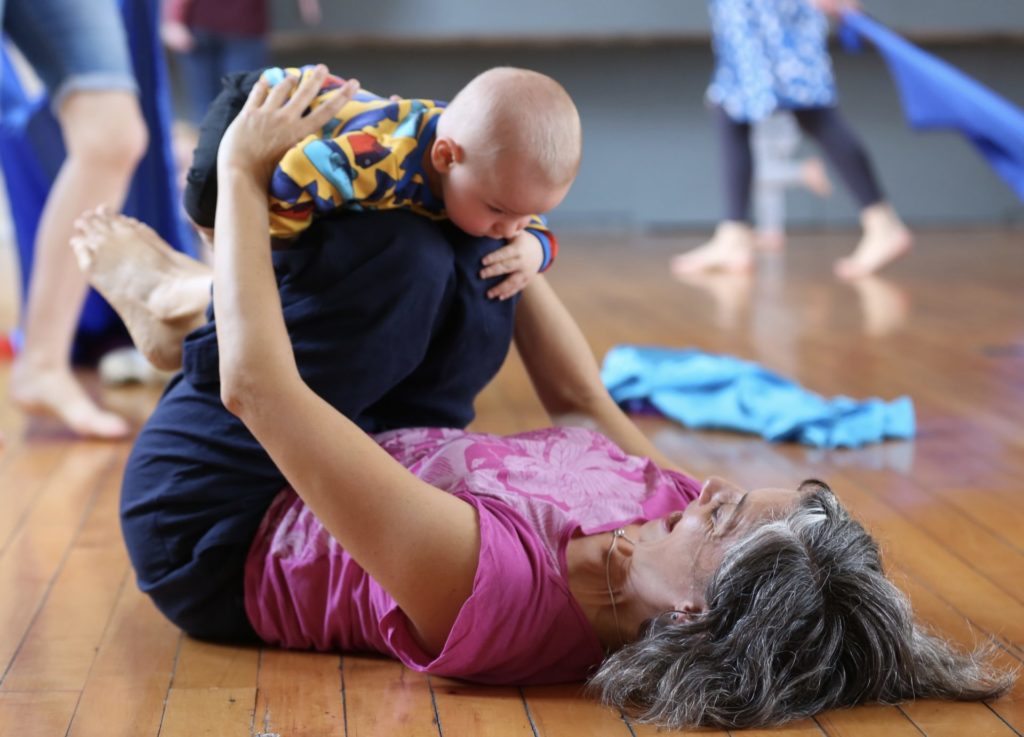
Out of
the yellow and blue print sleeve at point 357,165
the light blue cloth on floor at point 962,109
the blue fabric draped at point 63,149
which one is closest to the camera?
the yellow and blue print sleeve at point 357,165

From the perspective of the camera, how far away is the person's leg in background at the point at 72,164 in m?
2.50

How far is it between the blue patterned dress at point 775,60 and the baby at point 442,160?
3.41 meters

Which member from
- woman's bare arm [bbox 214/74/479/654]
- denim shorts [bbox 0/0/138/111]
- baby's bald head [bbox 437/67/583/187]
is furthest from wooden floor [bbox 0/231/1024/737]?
denim shorts [bbox 0/0/138/111]

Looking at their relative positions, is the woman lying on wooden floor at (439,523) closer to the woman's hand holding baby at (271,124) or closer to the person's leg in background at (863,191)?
the woman's hand holding baby at (271,124)

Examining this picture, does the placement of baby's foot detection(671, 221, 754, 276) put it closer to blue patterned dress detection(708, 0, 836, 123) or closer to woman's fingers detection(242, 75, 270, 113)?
blue patterned dress detection(708, 0, 836, 123)

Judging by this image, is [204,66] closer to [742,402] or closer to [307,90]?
[742,402]

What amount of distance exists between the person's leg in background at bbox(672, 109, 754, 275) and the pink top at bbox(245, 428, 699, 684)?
341cm

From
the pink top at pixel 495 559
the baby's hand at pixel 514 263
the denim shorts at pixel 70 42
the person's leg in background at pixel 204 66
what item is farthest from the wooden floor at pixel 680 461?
the person's leg in background at pixel 204 66

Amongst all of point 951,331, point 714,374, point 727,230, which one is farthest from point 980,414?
point 727,230

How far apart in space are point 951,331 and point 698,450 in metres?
1.42

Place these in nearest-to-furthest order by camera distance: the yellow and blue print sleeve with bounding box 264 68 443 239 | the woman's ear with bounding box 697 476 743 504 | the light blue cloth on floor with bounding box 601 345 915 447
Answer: the woman's ear with bounding box 697 476 743 504, the yellow and blue print sleeve with bounding box 264 68 443 239, the light blue cloth on floor with bounding box 601 345 915 447

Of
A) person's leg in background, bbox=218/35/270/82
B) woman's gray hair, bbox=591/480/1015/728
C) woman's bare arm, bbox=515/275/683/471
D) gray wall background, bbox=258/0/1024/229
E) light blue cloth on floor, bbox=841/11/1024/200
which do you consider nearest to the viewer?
woman's gray hair, bbox=591/480/1015/728

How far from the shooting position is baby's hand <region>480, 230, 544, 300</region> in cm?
157

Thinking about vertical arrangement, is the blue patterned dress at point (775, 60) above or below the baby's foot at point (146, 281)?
below
